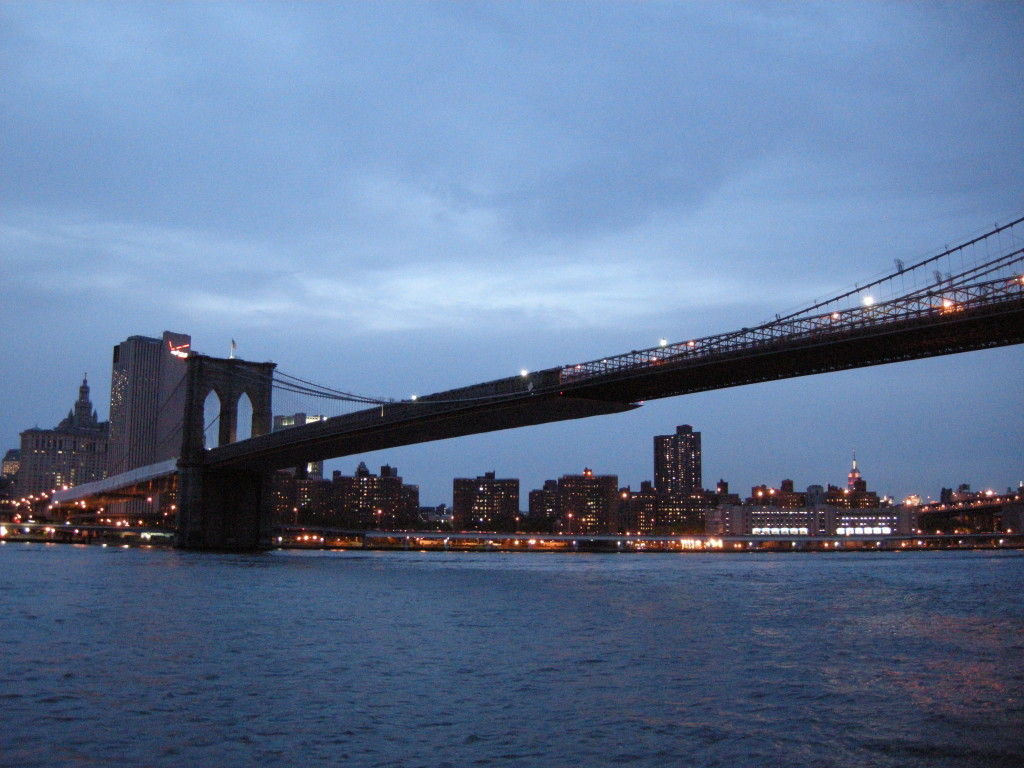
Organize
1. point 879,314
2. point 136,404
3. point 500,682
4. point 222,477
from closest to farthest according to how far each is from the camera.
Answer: point 500,682, point 879,314, point 222,477, point 136,404

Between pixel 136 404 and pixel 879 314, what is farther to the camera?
pixel 136 404

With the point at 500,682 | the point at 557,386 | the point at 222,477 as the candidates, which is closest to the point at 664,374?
the point at 557,386

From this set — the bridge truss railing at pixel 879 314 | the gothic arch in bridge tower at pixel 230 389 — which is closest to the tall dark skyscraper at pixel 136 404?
the gothic arch in bridge tower at pixel 230 389

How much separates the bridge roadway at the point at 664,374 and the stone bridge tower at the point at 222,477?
78.3 inches

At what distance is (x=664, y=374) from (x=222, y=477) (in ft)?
129

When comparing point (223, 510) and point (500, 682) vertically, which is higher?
point (223, 510)

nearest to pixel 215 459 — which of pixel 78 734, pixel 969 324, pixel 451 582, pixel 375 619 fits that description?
pixel 451 582

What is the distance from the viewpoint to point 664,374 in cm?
4347

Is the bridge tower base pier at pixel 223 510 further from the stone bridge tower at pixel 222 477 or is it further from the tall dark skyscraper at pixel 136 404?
the tall dark skyscraper at pixel 136 404

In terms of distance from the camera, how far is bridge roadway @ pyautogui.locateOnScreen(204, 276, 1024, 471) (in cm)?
3353

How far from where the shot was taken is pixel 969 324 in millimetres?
32656

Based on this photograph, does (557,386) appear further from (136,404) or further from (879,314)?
(136,404)

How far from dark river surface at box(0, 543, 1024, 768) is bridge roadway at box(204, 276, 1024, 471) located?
9.55m

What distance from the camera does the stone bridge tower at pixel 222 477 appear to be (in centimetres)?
6794
